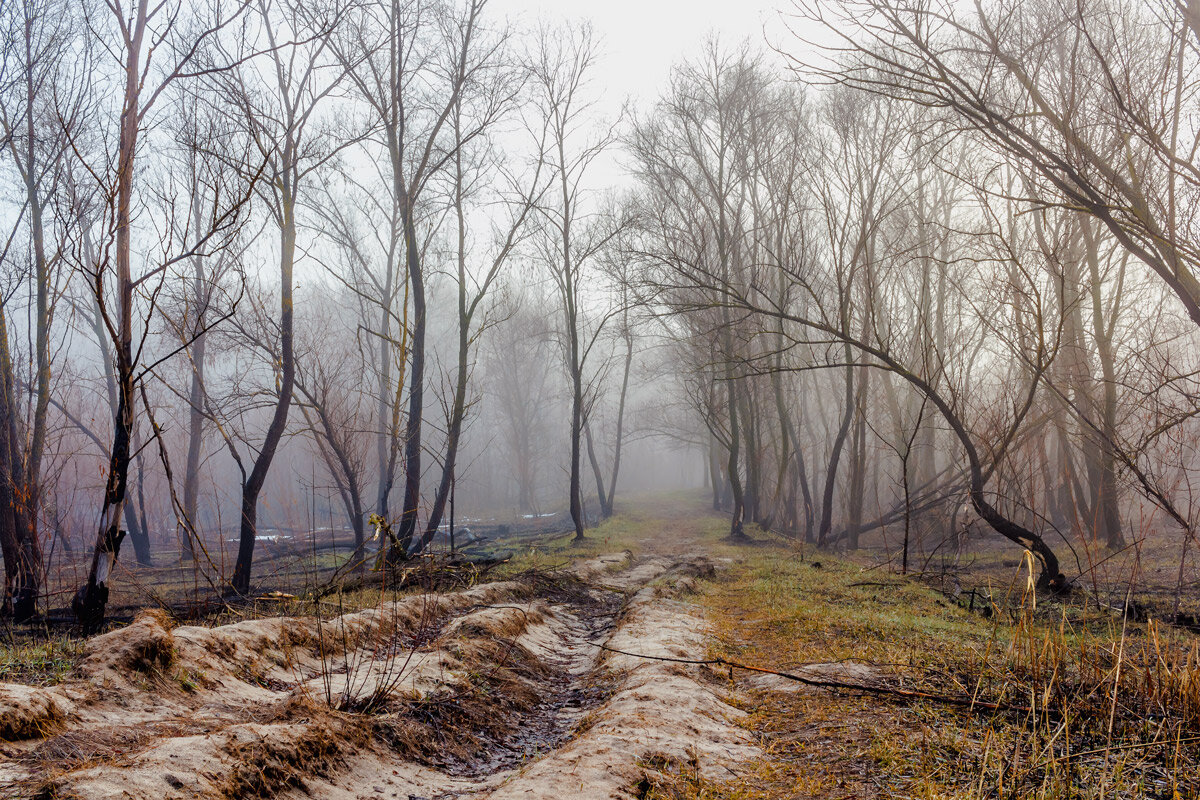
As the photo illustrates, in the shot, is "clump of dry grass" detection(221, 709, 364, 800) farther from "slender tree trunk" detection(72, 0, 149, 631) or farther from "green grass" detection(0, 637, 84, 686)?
"slender tree trunk" detection(72, 0, 149, 631)

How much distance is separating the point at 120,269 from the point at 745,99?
16449mm

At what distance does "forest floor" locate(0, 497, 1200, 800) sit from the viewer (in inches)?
105

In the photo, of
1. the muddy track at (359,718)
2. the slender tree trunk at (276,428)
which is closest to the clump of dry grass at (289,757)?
the muddy track at (359,718)

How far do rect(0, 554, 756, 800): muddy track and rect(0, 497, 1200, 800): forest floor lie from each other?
0.6 inches

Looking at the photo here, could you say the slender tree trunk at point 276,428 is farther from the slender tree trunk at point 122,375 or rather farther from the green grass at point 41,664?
the green grass at point 41,664

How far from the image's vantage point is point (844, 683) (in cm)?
412

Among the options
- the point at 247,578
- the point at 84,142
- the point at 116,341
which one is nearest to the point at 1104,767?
the point at 116,341

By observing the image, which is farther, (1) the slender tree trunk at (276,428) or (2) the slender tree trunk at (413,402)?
(2) the slender tree trunk at (413,402)

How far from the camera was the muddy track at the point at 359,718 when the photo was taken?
268 cm

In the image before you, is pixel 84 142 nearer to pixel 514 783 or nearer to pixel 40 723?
pixel 40 723

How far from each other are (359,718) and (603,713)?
1.31 m

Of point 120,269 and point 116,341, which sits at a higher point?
point 120,269

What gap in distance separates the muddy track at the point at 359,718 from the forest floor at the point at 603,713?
0.6 inches

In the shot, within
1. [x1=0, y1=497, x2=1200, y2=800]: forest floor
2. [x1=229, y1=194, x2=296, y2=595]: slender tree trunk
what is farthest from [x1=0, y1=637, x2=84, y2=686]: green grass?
[x1=229, y1=194, x2=296, y2=595]: slender tree trunk
